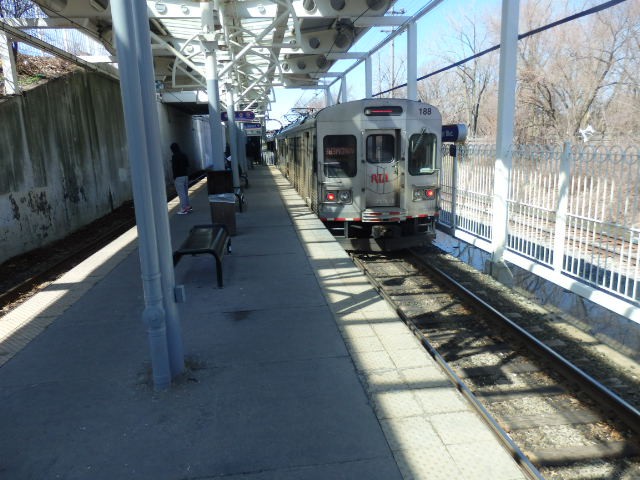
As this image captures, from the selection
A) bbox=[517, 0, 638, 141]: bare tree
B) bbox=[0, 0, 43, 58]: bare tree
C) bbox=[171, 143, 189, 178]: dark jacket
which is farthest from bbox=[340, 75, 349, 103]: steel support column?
bbox=[171, 143, 189, 178]: dark jacket

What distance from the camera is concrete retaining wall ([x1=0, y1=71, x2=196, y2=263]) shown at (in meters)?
9.61

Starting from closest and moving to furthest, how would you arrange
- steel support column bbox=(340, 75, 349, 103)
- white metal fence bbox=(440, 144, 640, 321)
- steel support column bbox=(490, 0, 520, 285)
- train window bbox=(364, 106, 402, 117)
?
1. white metal fence bbox=(440, 144, 640, 321)
2. steel support column bbox=(490, 0, 520, 285)
3. train window bbox=(364, 106, 402, 117)
4. steel support column bbox=(340, 75, 349, 103)

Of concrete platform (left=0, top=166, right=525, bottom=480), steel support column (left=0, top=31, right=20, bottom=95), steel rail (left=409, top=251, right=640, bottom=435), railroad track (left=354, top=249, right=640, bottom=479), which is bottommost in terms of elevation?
railroad track (left=354, top=249, right=640, bottom=479)

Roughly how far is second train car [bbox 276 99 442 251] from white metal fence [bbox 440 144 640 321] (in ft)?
4.11

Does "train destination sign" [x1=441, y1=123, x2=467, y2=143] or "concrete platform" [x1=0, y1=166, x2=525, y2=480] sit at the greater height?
"train destination sign" [x1=441, y1=123, x2=467, y2=143]

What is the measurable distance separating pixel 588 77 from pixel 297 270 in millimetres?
22643

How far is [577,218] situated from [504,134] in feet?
7.07

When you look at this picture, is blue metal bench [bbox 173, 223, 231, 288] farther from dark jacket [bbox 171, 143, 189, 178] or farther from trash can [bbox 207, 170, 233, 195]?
dark jacket [bbox 171, 143, 189, 178]

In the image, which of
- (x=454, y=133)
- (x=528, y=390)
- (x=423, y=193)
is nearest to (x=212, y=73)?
(x=423, y=193)

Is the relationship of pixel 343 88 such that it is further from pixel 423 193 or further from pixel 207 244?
pixel 207 244

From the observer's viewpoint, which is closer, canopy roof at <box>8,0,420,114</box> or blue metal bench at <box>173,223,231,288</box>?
blue metal bench at <box>173,223,231,288</box>

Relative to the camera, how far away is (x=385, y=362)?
12.6 feet

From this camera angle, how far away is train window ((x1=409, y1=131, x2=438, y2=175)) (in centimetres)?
995

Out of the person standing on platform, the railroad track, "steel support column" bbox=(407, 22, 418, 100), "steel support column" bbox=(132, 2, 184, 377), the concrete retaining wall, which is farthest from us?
"steel support column" bbox=(407, 22, 418, 100)
